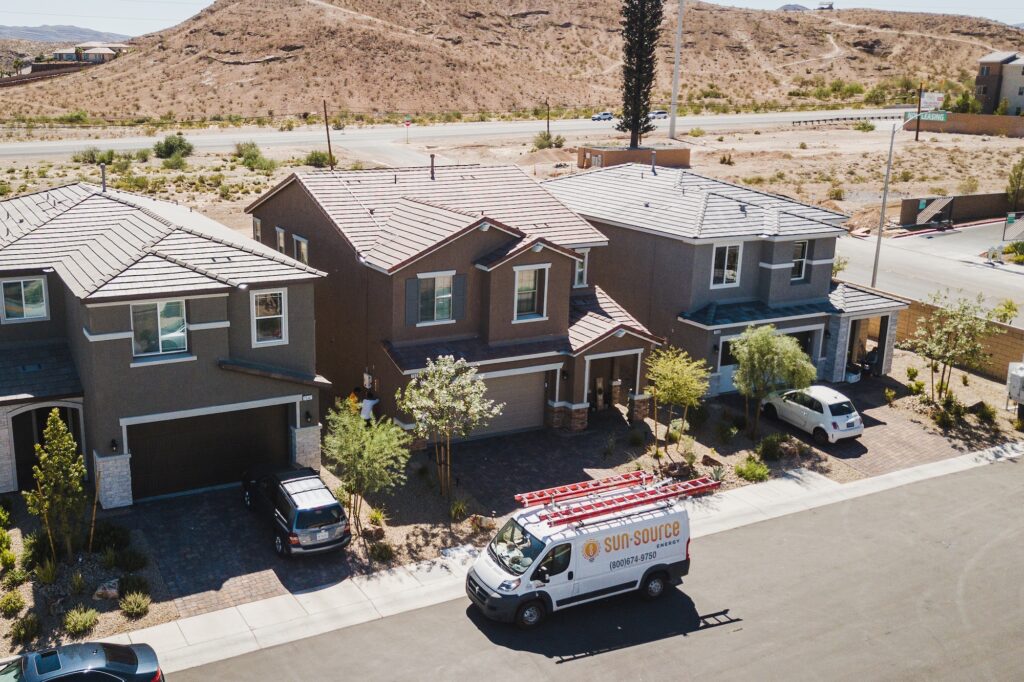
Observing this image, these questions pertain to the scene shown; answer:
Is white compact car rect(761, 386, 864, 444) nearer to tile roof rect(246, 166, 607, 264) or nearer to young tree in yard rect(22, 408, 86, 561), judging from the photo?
tile roof rect(246, 166, 607, 264)

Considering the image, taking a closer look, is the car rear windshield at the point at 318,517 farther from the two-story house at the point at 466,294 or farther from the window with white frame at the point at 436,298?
the window with white frame at the point at 436,298

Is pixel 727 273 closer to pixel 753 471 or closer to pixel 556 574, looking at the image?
pixel 753 471

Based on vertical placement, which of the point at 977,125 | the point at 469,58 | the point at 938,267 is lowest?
the point at 938,267

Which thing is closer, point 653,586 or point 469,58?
point 653,586

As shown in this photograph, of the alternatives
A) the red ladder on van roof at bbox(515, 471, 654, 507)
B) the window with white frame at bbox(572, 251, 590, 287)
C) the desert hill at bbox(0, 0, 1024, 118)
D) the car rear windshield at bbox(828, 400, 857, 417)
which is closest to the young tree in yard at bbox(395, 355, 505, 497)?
the red ladder on van roof at bbox(515, 471, 654, 507)

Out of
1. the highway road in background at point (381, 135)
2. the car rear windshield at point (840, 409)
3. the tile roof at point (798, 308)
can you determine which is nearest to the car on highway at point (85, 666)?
the car rear windshield at point (840, 409)

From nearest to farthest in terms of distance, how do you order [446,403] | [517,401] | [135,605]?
[135,605] < [446,403] < [517,401]

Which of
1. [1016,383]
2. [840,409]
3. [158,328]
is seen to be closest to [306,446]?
[158,328]
